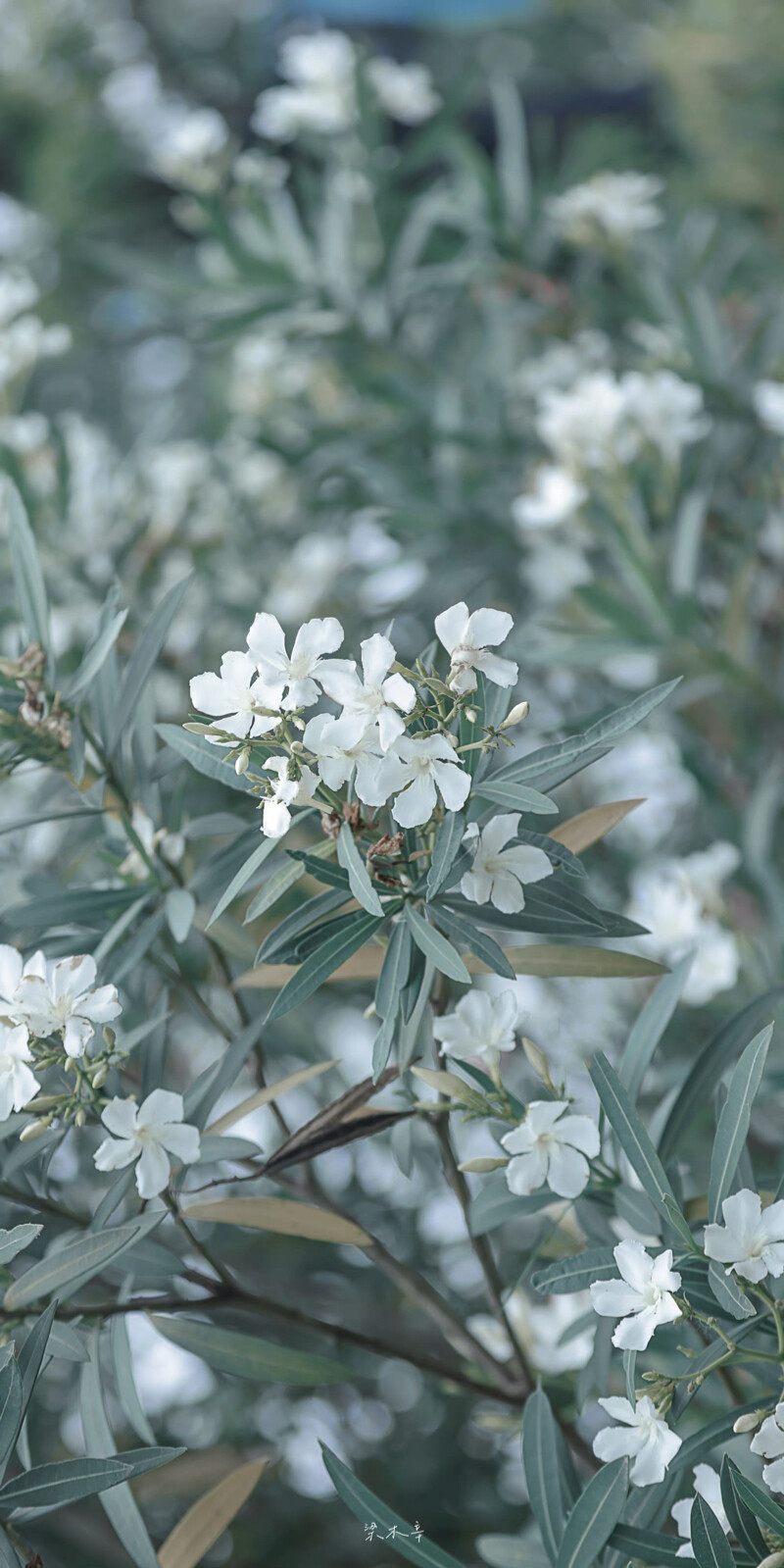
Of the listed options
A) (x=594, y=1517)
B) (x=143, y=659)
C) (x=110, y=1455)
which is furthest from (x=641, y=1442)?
(x=143, y=659)

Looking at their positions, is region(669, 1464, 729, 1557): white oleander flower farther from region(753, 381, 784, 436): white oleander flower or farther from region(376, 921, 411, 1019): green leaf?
region(753, 381, 784, 436): white oleander flower

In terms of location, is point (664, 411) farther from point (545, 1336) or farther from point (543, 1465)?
point (543, 1465)

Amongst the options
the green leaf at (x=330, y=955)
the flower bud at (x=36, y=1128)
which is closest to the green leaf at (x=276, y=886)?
the green leaf at (x=330, y=955)

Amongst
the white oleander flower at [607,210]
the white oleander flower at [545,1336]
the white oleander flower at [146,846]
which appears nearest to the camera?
the white oleander flower at [146,846]

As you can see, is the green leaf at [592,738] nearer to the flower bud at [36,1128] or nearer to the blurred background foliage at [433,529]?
the flower bud at [36,1128]

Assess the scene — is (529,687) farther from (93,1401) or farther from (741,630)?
(93,1401)

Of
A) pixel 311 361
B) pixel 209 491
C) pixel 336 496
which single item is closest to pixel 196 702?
pixel 336 496

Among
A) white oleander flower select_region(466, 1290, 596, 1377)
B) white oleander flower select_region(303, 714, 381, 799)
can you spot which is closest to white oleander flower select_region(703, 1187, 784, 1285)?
white oleander flower select_region(303, 714, 381, 799)
